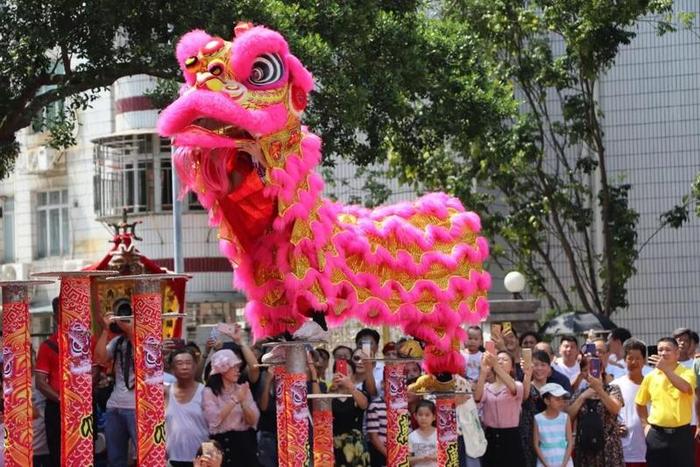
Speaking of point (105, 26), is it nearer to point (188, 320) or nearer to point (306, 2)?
point (306, 2)

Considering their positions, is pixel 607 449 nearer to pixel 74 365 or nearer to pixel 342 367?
pixel 342 367

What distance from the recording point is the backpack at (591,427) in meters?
11.6

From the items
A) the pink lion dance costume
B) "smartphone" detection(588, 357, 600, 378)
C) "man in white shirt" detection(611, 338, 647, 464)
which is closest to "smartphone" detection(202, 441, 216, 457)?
the pink lion dance costume

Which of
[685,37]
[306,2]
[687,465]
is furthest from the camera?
[685,37]

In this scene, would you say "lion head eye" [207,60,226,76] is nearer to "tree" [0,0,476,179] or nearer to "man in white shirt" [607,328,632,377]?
"tree" [0,0,476,179]

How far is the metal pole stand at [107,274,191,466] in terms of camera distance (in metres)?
7.92

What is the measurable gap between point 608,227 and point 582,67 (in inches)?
86.4

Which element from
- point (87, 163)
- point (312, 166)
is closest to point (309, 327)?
point (312, 166)

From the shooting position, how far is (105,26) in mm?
11883

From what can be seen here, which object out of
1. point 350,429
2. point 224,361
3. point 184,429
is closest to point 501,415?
point 350,429

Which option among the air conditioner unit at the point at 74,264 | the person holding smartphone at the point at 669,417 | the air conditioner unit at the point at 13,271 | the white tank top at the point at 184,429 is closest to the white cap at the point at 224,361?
the white tank top at the point at 184,429

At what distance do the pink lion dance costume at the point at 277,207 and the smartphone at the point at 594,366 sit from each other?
2503 mm

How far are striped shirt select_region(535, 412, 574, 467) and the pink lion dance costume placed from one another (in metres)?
2.57

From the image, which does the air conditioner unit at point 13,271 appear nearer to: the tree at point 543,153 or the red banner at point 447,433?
the tree at point 543,153
